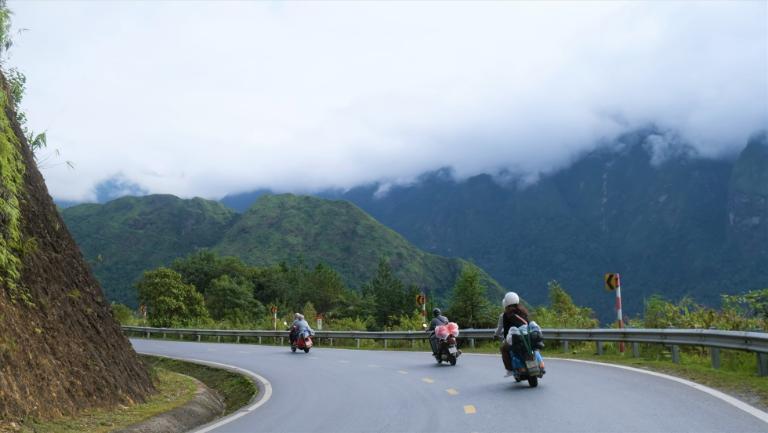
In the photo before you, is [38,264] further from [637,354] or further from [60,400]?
[637,354]

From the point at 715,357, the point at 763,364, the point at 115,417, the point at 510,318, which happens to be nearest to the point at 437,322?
the point at 510,318

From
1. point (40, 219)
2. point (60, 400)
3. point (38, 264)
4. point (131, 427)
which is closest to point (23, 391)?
point (60, 400)

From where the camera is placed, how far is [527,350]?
450 inches

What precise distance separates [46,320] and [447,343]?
31.6 ft

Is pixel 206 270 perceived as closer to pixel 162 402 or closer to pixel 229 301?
pixel 229 301

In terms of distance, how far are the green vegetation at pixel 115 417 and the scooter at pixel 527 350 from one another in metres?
5.70

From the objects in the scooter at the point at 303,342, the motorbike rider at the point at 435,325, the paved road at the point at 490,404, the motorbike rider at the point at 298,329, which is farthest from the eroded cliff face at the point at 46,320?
the motorbike rider at the point at 298,329

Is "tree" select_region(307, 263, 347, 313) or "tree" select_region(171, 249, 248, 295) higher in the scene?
"tree" select_region(171, 249, 248, 295)

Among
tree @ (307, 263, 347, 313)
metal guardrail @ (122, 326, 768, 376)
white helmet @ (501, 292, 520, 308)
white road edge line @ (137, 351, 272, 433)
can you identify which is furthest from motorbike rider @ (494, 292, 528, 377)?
tree @ (307, 263, 347, 313)

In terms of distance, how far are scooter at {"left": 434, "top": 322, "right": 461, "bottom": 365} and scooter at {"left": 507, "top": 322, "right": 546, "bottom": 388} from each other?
17.5 feet

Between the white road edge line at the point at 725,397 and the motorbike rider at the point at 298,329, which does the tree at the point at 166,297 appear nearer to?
the motorbike rider at the point at 298,329

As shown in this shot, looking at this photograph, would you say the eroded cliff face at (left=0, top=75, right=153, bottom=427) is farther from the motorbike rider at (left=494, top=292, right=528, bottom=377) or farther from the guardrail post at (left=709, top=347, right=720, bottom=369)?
the guardrail post at (left=709, top=347, right=720, bottom=369)

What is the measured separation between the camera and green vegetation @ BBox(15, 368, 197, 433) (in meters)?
8.13

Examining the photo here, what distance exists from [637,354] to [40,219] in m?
13.4
